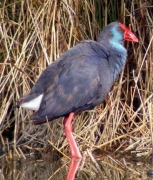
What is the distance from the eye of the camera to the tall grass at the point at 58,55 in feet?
17.9

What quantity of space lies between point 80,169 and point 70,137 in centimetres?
37

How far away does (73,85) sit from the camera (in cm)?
511

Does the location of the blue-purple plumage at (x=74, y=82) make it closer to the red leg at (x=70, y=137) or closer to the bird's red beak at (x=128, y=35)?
the red leg at (x=70, y=137)

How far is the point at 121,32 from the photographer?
550 centimetres

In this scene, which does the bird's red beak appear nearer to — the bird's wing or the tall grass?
the tall grass

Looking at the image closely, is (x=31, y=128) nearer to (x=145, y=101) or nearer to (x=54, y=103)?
(x=54, y=103)

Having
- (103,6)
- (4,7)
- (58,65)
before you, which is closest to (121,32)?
(103,6)

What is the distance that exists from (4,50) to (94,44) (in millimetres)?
785

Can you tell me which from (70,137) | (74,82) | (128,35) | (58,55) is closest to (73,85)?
(74,82)

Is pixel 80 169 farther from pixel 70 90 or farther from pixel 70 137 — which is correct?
pixel 70 90

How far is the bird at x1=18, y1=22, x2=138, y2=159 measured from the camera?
16.7 ft

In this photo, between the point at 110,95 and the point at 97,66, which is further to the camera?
the point at 110,95

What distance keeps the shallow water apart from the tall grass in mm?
163

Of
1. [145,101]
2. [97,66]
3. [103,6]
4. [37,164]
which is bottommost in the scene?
[37,164]
